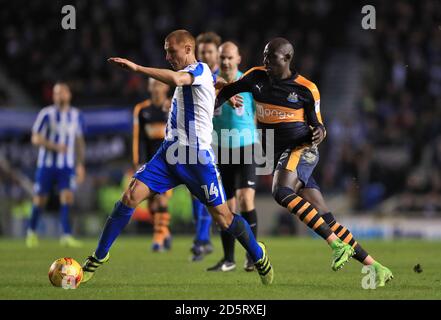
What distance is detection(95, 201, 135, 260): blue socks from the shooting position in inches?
303

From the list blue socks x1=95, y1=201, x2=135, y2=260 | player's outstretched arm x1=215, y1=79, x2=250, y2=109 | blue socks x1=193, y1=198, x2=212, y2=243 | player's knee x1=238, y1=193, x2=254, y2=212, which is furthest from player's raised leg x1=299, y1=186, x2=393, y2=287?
blue socks x1=193, y1=198, x2=212, y2=243

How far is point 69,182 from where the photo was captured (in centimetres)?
1487

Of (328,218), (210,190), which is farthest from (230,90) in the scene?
(328,218)

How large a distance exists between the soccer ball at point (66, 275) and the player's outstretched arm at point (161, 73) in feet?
5.77

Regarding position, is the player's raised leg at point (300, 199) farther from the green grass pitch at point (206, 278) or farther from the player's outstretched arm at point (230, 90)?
the player's outstretched arm at point (230, 90)

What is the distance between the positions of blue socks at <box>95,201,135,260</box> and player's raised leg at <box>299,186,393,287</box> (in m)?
1.77

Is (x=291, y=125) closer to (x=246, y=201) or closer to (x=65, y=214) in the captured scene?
(x=246, y=201)

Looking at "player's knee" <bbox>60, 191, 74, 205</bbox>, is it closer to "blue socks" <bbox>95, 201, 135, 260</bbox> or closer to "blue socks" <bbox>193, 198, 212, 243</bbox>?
"blue socks" <bbox>193, 198, 212, 243</bbox>

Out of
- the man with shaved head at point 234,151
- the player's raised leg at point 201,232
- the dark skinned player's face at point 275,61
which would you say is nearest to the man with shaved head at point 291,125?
the dark skinned player's face at point 275,61

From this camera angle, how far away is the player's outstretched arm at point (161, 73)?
672 centimetres

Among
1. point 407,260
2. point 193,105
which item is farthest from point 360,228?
point 193,105

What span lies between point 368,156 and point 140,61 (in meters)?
6.66

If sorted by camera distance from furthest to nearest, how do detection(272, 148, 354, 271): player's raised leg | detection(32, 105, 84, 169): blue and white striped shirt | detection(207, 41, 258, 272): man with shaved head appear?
detection(32, 105, 84, 169): blue and white striped shirt, detection(207, 41, 258, 272): man with shaved head, detection(272, 148, 354, 271): player's raised leg
